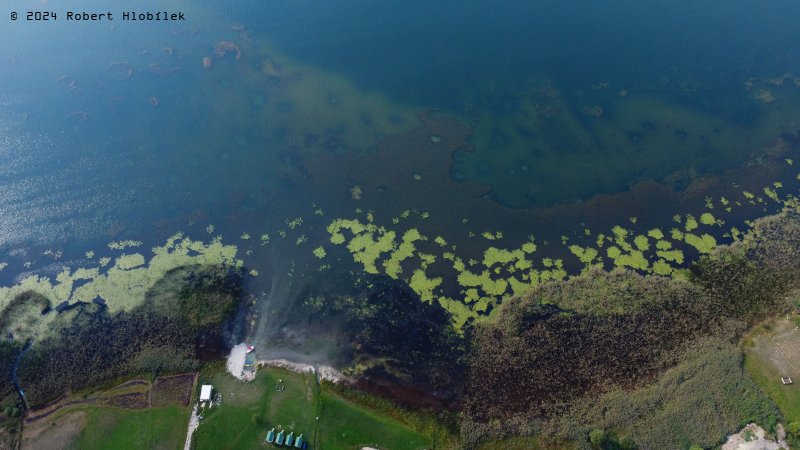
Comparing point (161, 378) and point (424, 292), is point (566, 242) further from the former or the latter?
point (161, 378)

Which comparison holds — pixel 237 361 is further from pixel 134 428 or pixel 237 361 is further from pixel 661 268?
pixel 661 268

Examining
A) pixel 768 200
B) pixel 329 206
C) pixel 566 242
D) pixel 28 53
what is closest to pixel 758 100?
pixel 768 200

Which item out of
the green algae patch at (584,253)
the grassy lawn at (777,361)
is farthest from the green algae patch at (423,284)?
the grassy lawn at (777,361)

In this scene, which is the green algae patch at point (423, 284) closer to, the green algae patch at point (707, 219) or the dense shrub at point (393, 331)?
the dense shrub at point (393, 331)

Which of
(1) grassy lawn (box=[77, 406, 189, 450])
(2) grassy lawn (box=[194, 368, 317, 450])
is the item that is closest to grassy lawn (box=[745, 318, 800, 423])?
(2) grassy lawn (box=[194, 368, 317, 450])

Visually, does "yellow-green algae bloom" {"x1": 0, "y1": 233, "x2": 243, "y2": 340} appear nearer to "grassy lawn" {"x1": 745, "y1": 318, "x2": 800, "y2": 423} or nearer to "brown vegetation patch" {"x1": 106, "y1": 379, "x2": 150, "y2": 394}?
"brown vegetation patch" {"x1": 106, "y1": 379, "x2": 150, "y2": 394}

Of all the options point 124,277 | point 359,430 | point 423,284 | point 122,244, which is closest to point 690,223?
point 423,284
